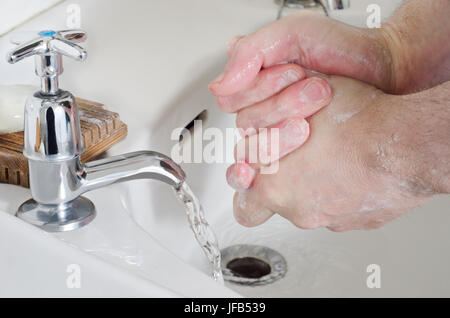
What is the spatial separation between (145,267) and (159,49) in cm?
37

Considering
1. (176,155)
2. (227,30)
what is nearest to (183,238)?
(176,155)

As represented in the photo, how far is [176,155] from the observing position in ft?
2.14

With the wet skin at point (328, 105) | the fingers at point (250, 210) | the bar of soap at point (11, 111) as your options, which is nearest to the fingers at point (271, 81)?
the wet skin at point (328, 105)

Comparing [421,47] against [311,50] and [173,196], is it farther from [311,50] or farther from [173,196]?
[173,196]

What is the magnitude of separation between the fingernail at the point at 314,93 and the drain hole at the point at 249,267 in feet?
0.69

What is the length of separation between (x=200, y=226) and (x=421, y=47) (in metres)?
0.32

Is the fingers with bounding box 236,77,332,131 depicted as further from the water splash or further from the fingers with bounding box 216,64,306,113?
the water splash

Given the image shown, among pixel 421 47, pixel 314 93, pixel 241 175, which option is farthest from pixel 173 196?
pixel 421 47

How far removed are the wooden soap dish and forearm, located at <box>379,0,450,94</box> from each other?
303mm

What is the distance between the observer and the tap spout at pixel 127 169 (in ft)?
1.44

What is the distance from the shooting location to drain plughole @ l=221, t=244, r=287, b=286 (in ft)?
2.19

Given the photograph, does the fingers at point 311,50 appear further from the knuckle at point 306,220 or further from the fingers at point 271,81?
the knuckle at point 306,220

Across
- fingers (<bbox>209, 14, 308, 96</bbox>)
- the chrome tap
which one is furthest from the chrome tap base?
fingers (<bbox>209, 14, 308, 96</bbox>)

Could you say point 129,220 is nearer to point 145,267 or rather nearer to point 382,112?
point 145,267
